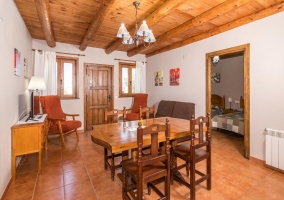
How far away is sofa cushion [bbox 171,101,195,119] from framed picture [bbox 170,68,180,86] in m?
0.64

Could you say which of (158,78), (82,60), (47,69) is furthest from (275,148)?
(47,69)

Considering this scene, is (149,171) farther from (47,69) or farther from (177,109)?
(47,69)

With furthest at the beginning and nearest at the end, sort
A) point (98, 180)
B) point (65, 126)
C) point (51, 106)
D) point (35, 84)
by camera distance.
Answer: point (51, 106) → point (65, 126) → point (35, 84) → point (98, 180)

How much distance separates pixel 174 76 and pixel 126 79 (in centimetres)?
178

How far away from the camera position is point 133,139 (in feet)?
5.53

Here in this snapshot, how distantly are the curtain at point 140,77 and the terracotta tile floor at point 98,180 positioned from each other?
2986 millimetres

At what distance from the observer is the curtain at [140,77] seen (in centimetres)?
554

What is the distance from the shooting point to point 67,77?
15.0ft

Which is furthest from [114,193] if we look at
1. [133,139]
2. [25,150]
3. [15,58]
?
[15,58]

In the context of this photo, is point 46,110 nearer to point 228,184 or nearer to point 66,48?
point 66,48

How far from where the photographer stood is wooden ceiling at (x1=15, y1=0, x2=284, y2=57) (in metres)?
2.38

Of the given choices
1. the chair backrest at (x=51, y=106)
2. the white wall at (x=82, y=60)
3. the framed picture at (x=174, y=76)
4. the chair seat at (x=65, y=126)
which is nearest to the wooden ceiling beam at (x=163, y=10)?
the framed picture at (x=174, y=76)

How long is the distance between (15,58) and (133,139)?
2.25m

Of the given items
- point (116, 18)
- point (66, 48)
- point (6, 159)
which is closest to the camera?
point (6, 159)
